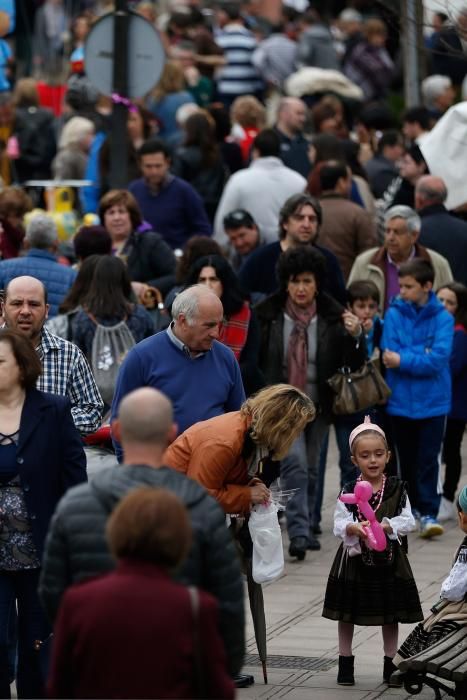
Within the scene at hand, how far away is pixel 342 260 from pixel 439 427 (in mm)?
2003

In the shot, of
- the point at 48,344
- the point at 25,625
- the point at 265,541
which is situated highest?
the point at 48,344

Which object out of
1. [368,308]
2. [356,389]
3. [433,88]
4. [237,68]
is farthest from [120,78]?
[237,68]

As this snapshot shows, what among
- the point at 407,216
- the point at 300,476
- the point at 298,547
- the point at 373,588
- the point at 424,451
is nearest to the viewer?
the point at 373,588

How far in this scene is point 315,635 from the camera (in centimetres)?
950

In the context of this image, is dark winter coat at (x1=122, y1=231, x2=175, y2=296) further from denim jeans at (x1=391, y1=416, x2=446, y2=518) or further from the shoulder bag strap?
the shoulder bag strap

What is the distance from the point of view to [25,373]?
735 cm

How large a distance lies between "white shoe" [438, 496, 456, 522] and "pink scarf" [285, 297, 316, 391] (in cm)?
173

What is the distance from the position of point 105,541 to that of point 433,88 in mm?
13905

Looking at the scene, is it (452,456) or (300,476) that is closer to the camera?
(300,476)

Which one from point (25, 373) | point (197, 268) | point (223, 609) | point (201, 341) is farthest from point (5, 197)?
point (223, 609)

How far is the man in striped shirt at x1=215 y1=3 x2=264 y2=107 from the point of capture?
2219 centimetres

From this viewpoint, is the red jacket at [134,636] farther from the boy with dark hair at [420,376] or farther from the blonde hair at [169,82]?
the blonde hair at [169,82]

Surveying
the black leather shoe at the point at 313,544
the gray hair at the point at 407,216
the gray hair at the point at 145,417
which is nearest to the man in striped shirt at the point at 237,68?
the gray hair at the point at 407,216

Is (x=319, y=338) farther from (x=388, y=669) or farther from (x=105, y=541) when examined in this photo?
(x=105, y=541)
